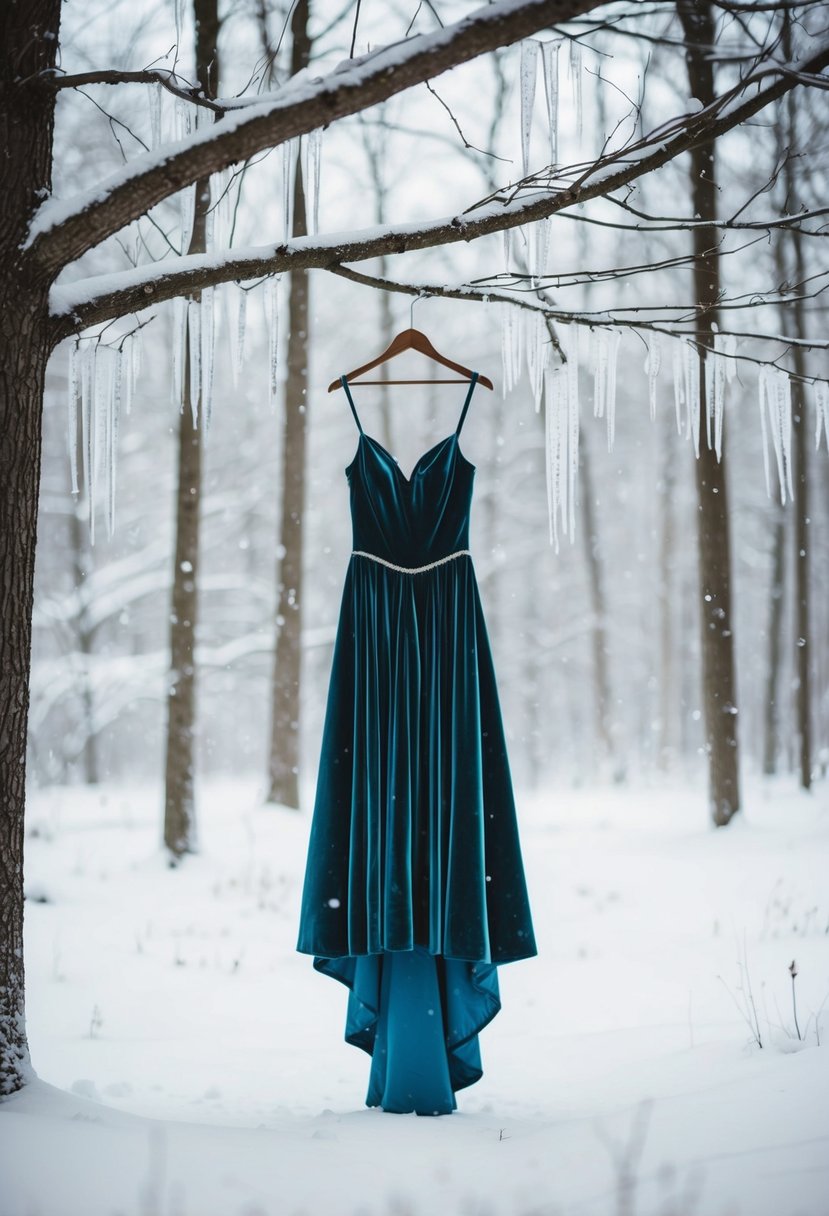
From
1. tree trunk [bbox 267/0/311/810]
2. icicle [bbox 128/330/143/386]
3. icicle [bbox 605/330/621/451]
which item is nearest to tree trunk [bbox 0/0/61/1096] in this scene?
icicle [bbox 128/330/143/386]

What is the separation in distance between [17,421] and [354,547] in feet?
3.19

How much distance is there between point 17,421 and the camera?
2.26m

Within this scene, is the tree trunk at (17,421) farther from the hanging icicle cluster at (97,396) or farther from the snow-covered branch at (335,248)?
the hanging icicle cluster at (97,396)

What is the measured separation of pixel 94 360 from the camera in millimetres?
2826

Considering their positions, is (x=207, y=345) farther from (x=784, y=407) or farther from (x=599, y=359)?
(x=784, y=407)

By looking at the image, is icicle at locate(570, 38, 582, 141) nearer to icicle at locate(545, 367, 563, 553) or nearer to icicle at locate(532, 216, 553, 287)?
icicle at locate(532, 216, 553, 287)

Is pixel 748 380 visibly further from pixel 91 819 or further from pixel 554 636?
pixel 91 819

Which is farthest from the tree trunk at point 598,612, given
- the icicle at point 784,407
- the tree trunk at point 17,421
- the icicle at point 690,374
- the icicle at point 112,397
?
the tree trunk at point 17,421

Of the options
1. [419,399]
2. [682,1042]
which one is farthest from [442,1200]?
[419,399]

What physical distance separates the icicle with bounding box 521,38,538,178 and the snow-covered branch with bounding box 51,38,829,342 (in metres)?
0.22

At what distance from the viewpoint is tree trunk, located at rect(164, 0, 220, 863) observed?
572 centimetres

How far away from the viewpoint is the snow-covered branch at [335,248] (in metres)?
2.31

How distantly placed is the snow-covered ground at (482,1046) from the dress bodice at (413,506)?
1522 mm

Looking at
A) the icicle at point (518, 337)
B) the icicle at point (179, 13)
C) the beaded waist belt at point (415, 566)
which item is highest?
the icicle at point (179, 13)
